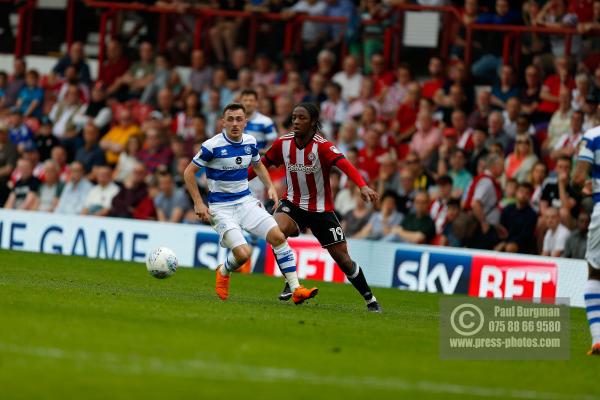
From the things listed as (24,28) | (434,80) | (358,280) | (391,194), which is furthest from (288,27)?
(358,280)

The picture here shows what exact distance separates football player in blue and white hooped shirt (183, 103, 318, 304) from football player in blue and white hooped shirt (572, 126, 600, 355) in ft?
12.1

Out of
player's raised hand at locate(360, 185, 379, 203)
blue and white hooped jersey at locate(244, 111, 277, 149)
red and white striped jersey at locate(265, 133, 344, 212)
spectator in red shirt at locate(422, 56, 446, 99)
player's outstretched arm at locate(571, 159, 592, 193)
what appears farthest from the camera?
spectator in red shirt at locate(422, 56, 446, 99)

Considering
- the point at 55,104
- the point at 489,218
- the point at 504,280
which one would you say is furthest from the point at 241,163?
the point at 55,104

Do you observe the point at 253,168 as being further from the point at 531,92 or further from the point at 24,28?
the point at 24,28

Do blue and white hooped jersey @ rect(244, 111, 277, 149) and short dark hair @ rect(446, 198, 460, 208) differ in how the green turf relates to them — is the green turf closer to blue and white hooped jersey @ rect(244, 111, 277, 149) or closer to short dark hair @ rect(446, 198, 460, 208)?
blue and white hooped jersey @ rect(244, 111, 277, 149)

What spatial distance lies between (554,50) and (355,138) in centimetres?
400

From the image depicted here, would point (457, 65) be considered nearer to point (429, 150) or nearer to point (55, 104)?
point (429, 150)

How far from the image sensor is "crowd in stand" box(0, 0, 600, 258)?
67.0 feet

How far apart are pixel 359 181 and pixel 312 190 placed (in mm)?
895

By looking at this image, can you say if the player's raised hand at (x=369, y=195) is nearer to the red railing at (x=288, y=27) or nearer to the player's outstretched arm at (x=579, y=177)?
the player's outstretched arm at (x=579, y=177)

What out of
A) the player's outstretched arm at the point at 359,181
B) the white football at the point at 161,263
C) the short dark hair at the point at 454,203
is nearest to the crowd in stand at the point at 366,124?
the short dark hair at the point at 454,203

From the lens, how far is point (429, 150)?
22266 mm

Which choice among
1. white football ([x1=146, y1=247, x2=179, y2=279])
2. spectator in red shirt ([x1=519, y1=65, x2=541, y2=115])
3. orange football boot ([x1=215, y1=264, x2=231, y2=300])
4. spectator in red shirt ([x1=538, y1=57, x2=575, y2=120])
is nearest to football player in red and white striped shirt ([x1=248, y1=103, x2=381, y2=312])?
orange football boot ([x1=215, y1=264, x2=231, y2=300])

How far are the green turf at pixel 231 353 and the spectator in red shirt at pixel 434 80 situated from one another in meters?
9.60
